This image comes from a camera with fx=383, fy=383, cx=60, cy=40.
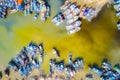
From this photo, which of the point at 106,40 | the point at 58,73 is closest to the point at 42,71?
the point at 58,73

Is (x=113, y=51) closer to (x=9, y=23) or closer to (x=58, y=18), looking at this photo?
(x=58, y=18)

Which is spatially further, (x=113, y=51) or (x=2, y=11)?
(x=2, y=11)

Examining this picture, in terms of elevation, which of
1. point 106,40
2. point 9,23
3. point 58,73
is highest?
point 9,23

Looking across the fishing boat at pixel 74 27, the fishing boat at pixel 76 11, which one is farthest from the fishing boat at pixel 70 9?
the fishing boat at pixel 74 27

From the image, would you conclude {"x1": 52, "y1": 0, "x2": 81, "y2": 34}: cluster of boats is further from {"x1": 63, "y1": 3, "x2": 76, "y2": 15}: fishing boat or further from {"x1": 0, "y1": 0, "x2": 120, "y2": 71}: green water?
{"x1": 0, "y1": 0, "x2": 120, "y2": 71}: green water

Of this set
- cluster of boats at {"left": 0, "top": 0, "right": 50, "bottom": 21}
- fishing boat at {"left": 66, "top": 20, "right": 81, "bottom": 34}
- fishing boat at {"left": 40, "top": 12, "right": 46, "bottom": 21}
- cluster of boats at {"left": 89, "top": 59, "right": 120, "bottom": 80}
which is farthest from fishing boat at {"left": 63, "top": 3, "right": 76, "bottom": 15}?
cluster of boats at {"left": 89, "top": 59, "right": 120, "bottom": 80}

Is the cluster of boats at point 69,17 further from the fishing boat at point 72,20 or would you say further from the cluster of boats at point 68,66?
the cluster of boats at point 68,66
